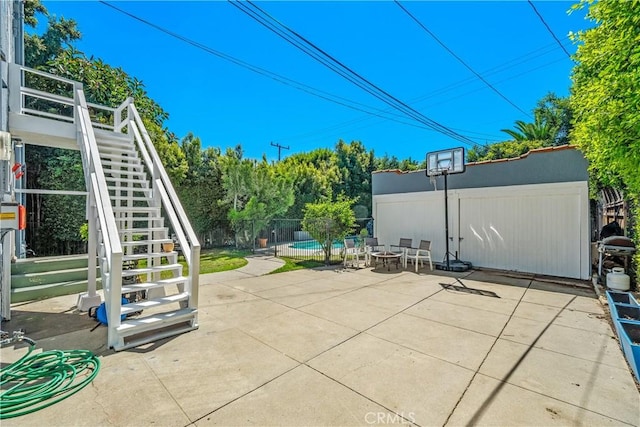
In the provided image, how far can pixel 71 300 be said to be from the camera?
16.7ft

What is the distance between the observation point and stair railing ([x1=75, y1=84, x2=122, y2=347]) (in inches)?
123

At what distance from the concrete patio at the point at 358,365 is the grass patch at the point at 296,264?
296cm

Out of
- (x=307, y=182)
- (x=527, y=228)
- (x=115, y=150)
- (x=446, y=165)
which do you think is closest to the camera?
(x=115, y=150)

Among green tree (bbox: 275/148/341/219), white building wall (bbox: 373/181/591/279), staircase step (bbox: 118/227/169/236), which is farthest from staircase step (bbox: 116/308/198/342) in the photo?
green tree (bbox: 275/148/341/219)

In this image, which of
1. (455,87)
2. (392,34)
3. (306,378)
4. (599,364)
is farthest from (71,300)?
(455,87)

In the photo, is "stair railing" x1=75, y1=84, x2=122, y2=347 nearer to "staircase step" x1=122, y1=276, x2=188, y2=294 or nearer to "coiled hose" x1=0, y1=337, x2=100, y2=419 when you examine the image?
"staircase step" x1=122, y1=276, x2=188, y2=294

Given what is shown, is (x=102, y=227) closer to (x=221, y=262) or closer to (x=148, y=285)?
(x=148, y=285)

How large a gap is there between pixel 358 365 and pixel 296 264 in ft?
20.2

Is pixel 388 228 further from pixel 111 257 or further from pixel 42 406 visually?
pixel 42 406

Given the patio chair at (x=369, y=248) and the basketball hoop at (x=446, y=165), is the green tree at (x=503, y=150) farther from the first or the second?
the patio chair at (x=369, y=248)

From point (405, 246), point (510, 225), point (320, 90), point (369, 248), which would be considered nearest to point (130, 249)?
point (369, 248)

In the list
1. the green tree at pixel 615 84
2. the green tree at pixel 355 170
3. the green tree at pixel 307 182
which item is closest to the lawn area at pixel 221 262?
the green tree at pixel 307 182

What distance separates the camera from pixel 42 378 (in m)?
2.58

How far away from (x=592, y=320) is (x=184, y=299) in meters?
Answer: 5.89
